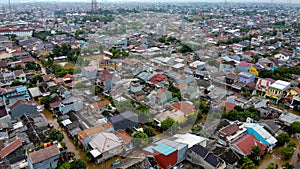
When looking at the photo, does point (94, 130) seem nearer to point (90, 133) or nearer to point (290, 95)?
point (90, 133)

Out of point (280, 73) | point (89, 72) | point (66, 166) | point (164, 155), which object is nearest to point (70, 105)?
point (66, 166)

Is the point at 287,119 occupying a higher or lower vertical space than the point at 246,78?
lower

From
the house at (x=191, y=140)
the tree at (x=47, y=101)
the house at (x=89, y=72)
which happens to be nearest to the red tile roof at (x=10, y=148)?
the tree at (x=47, y=101)

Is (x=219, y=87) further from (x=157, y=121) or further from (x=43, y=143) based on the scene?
(x=43, y=143)

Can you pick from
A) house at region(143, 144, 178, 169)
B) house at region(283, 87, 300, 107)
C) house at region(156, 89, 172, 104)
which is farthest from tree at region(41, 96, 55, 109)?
house at region(283, 87, 300, 107)

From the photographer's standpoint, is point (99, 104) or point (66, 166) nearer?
point (66, 166)

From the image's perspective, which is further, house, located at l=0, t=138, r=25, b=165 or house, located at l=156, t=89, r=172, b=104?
house, located at l=156, t=89, r=172, b=104

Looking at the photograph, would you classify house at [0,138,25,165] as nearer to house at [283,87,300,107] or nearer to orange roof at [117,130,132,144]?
orange roof at [117,130,132,144]
